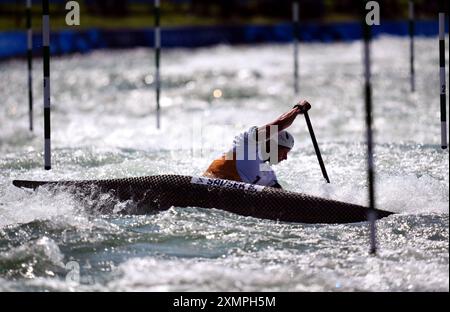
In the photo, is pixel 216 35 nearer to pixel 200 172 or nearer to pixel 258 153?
pixel 200 172

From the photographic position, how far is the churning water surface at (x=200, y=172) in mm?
6797

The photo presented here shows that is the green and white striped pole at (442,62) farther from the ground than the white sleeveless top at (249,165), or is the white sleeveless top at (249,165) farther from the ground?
the green and white striped pole at (442,62)

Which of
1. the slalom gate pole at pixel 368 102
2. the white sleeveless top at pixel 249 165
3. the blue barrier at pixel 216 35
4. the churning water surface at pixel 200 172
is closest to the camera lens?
the slalom gate pole at pixel 368 102

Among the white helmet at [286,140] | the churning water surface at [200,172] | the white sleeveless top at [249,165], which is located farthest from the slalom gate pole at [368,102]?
the white sleeveless top at [249,165]

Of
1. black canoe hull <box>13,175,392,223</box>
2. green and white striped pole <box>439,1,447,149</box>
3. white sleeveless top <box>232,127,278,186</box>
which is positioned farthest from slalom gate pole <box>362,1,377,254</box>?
green and white striped pole <box>439,1,447,149</box>

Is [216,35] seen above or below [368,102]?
above

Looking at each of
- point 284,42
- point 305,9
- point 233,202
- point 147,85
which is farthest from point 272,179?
point 305,9

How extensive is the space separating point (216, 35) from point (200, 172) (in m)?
23.0

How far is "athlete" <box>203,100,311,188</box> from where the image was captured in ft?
28.2

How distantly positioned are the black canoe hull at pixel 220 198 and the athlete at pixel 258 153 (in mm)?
259

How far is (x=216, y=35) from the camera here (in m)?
33.4

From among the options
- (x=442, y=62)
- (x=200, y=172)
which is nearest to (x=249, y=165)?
(x=200, y=172)

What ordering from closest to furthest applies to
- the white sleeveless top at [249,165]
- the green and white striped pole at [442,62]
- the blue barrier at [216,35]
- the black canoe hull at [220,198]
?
the black canoe hull at [220,198]
the white sleeveless top at [249,165]
the green and white striped pole at [442,62]
the blue barrier at [216,35]

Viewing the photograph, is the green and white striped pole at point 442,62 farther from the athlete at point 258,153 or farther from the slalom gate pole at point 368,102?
the slalom gate pole at point 368,102
